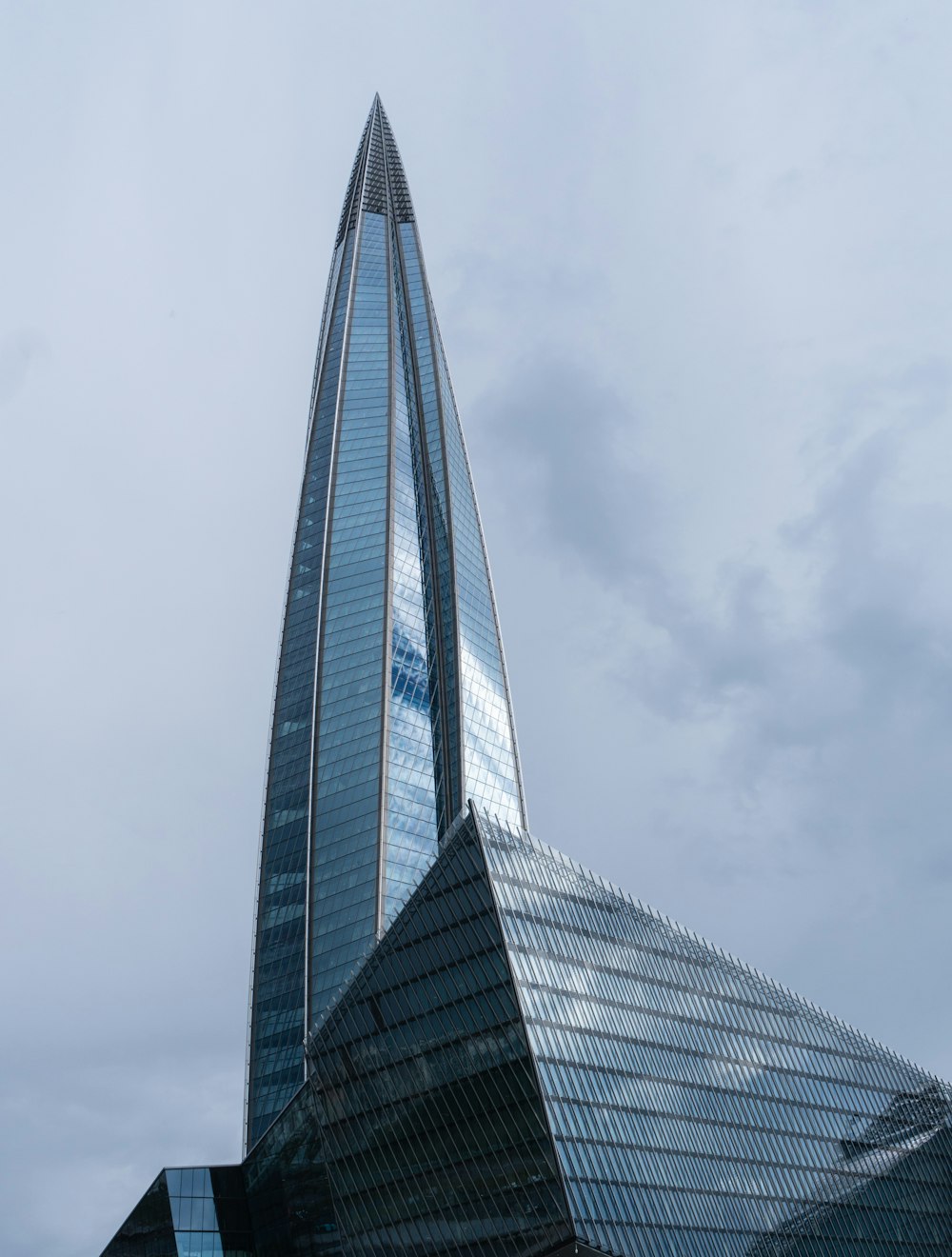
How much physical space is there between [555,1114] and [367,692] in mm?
82649

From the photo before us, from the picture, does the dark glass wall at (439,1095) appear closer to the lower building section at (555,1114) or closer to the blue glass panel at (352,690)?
the lower building section at (555,1114)

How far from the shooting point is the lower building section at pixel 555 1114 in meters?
76.1

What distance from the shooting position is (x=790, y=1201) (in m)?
89.4

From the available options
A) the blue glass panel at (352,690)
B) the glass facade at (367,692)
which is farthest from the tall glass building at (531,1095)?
the glass facade at (367,692)

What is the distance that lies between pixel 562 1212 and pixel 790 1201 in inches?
924

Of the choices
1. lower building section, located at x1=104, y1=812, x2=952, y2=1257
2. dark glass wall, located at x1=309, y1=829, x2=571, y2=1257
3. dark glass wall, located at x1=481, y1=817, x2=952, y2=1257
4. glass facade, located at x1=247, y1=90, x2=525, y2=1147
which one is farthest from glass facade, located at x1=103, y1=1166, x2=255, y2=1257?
dark glass wall, located at x1=481, y1=817, x2=952, y2=1257

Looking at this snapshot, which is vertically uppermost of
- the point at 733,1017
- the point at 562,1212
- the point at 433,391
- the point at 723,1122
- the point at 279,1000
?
the point at 433,391

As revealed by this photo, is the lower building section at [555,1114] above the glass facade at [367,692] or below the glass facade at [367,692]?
below

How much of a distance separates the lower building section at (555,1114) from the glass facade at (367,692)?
40.9 meters

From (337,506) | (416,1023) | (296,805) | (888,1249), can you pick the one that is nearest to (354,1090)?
(416,1023)

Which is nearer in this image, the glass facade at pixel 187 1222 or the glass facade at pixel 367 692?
the glass facade at pixel 187 1222

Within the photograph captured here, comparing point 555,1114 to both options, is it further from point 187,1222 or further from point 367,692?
point 367,692

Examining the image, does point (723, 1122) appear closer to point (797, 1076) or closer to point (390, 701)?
point (797, 1076)

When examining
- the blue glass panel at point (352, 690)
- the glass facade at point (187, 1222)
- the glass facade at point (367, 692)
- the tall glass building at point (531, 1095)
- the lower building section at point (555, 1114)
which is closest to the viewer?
the lower building section at point (555, 1114)
